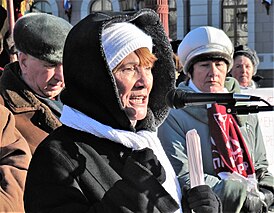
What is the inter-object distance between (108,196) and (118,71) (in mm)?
443

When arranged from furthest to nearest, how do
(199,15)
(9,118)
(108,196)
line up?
(199,15), (9,118), (108,196)

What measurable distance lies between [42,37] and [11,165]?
2.43ft

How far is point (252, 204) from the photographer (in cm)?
248

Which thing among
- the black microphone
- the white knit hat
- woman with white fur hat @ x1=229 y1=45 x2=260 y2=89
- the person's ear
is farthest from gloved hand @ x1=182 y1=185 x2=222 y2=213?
woman with white fur hat @ x1=229 y1=45 x2=260 y2=89

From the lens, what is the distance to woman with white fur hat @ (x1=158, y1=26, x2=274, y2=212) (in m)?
2.49

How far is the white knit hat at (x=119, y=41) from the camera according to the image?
1756mm

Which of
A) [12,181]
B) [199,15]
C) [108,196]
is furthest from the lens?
[199,15]

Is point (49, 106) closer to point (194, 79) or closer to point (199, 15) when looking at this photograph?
point (194, 79)

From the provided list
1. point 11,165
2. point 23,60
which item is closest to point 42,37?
point 23,60

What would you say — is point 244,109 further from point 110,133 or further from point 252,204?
point 252,204

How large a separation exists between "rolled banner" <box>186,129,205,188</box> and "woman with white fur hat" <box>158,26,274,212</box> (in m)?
0.78

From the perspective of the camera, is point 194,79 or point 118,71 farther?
point 194,79

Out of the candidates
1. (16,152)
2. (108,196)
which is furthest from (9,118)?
(108,196)

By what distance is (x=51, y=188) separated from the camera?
1.59m
